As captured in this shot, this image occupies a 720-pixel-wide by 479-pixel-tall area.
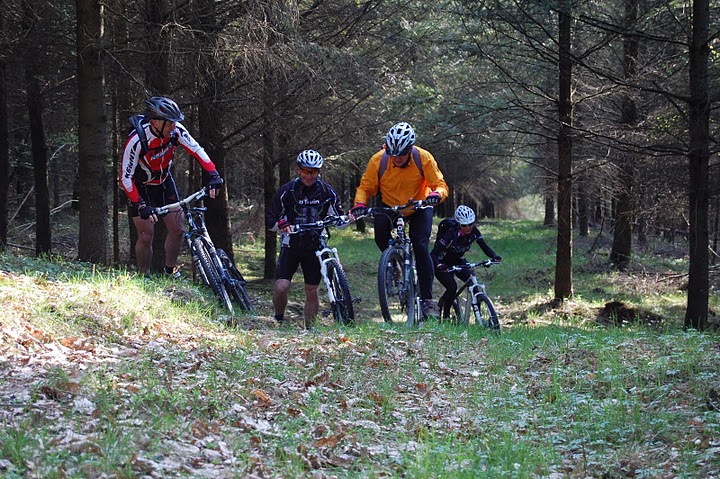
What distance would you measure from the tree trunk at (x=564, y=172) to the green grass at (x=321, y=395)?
8174 millimetres

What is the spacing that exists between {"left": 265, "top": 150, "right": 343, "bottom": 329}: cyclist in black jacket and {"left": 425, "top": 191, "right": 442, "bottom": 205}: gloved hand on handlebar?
1161 mm

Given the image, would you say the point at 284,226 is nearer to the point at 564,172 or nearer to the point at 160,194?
the point at 160,194

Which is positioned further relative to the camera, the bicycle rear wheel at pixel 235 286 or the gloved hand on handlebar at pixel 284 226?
the bicycle rear wheel at pixel 235 286

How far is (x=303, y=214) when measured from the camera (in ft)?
29.2

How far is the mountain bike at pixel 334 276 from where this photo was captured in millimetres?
8672

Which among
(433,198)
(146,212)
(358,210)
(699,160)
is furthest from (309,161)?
(699,160)

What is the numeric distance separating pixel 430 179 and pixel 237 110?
7355mm

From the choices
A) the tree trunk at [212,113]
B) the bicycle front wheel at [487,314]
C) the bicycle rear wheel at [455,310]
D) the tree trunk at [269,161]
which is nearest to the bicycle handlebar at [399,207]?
the bicycle front wheel at [487,314]

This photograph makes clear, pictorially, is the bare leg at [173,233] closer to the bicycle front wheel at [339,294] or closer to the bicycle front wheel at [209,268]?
the bicycle front wheel at [209,268]

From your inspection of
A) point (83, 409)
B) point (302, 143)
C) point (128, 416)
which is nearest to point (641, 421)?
point (128, 416)

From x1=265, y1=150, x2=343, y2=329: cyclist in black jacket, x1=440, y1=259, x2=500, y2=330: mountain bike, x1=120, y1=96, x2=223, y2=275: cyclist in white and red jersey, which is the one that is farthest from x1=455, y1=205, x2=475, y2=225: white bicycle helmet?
x1=120, y1=96, x2=223, y2=275: cyclist in white and red jersey

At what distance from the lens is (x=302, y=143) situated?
18.1 m

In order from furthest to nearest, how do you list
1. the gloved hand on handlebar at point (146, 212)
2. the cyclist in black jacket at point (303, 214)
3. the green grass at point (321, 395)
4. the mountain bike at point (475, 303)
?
the mountain bike at point (475, 303) → the cyclist in black jacket at point (303, 214) → the gloved hand on handlebar at point (146, 212) → the green grass at point (321, 395)

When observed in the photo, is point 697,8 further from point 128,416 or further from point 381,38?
point 128,416
